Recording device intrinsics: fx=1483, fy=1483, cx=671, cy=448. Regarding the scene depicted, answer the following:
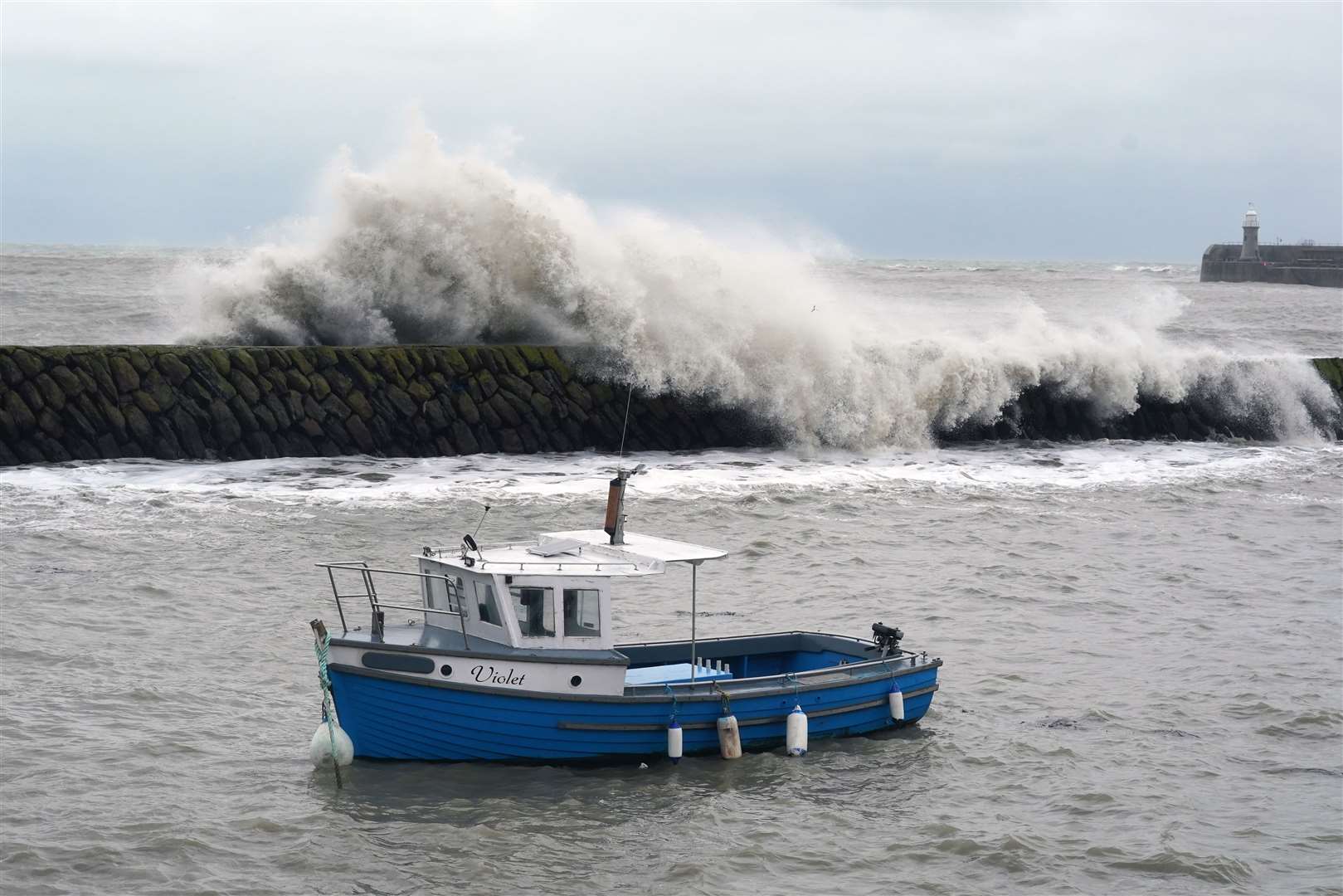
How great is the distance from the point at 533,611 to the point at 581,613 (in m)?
0.38

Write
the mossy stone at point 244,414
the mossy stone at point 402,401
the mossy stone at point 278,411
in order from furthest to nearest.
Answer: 1. the mossy stone at point 402,401
2. the mossy stone at point 278,411
3. the mossy stone at point 244,414

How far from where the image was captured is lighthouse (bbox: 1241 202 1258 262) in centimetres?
9662

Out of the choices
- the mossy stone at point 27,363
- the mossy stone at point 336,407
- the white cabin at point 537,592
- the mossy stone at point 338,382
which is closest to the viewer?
the white cabin at point 537,592

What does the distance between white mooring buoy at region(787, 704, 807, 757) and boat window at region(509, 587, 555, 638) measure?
6.83 ft

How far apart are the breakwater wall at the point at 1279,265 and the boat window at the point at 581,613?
3558 inches

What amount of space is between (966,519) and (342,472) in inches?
363

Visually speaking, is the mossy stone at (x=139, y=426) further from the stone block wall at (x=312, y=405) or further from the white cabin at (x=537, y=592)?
the white cabin at (x=537, y=592)

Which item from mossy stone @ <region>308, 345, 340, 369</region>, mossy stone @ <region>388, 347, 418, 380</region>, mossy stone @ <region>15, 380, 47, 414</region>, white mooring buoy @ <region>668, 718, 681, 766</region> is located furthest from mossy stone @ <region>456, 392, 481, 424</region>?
white mooring buoy @ <region>668, 718, 681, 766</region>

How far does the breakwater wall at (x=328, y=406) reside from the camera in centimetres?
2236

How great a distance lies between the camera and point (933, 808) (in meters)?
11.1

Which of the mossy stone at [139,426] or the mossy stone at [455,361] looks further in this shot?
the mossy stone at [455,361]

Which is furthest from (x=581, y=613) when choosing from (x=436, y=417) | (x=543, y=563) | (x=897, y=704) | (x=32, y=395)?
(x=32, y=395)

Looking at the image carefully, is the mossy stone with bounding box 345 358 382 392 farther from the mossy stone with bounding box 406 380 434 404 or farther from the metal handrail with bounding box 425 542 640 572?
the metal handrail with bounding box 425 542 640 572

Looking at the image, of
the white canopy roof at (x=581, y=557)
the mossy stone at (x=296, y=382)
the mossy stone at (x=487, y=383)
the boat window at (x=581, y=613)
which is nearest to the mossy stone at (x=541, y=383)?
the mossy stone at (x=487, y=383)
